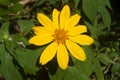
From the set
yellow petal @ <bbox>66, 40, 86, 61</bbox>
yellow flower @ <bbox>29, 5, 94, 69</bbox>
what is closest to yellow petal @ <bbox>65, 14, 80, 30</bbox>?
yellow flower @ <bbox>29, 5, 94, 69</bbox>

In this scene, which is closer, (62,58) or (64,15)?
(62,58)

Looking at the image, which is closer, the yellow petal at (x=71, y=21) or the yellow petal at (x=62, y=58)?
the yellow petal at (x=62, y=58)

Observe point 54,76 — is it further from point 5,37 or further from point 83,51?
point 5,37

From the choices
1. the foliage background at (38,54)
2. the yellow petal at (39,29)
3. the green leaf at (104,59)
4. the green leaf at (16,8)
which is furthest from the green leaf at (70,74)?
the green leaf at (16,8)

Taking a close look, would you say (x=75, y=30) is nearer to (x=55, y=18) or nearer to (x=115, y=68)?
(x=55, y=18)

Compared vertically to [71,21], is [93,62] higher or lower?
lower

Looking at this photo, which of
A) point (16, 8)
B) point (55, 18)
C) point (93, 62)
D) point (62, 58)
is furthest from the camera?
point (16, 8)

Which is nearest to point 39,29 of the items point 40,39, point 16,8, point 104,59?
point 40,39

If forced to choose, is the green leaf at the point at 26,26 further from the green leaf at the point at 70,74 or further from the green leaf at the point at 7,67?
the green leaf at the point at 70,74

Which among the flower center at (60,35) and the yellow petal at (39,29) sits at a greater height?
the yellow petal at (39,29)
